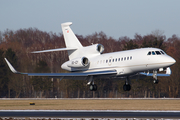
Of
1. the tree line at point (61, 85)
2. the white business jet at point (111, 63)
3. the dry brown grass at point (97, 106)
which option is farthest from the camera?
the tree line at point (61, 85)

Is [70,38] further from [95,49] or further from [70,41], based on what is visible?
[95,49]

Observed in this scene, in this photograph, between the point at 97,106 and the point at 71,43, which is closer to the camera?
the point at 97,106

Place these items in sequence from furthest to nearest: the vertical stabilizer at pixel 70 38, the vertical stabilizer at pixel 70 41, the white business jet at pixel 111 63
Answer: the vertical stabilizer at pixel 70 38
the vertical stabilizer at pixel 70 41
the white business jet at pixel 111 63

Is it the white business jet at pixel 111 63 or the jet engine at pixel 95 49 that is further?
the jet engine at pixel 95 49

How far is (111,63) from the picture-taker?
30.3 m

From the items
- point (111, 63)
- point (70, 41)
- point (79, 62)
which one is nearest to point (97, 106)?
point (79, 62)

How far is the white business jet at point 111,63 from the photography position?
2795 cm

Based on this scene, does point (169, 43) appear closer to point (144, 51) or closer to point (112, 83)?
point (112, 83)

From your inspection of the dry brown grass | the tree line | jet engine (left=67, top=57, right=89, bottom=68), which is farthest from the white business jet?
the tree line

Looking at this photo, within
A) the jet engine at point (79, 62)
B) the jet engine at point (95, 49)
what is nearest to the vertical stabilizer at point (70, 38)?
the jet engine at point (95, 49)

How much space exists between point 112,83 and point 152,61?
40.4 m

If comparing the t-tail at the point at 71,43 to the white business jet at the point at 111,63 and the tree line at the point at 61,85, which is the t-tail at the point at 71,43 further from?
the tree line at the point at 61,85

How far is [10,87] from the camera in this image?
63.3 metres

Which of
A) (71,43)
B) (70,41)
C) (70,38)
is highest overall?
(70,38)
